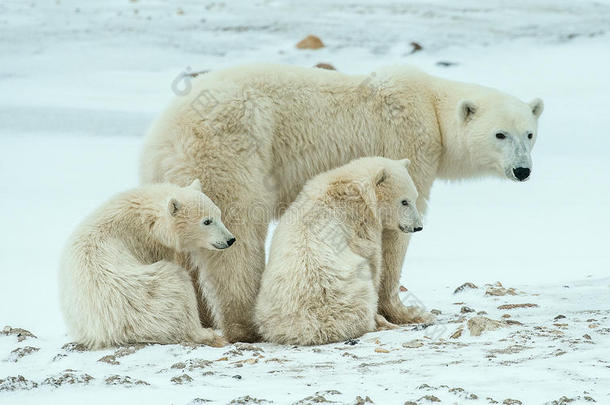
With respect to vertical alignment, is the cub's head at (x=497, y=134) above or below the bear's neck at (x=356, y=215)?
above

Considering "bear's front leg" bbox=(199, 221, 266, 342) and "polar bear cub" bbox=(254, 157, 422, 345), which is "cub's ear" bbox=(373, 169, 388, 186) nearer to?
"polar bear cub" bbox=(254, 157, 422, 345)

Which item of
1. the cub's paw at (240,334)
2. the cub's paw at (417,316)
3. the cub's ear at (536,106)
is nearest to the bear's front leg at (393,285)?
the cub's paw at (417,316)

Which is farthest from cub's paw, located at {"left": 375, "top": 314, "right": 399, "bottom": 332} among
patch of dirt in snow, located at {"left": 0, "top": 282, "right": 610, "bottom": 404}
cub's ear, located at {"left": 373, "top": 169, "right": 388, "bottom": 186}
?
cub's ear, located at {"left": 373, "top": 169, "right": 388, "bottom": 186}

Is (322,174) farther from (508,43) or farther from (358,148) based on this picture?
(508,43)

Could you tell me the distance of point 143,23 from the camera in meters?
22.4

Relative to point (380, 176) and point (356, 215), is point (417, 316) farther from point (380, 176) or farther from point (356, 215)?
point (380, 176)

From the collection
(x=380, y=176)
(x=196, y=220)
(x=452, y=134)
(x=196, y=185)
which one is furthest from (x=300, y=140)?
(x=452, y=134)

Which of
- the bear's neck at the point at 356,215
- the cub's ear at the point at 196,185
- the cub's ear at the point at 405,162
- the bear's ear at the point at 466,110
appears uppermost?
the bear's ear at the point at 466,110

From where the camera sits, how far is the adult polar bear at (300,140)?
21.5 feet

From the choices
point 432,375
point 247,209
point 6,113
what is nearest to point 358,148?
point 247,209

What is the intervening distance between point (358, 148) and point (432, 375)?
2.69 metres

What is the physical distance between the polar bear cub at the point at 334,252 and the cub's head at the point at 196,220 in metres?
0.47

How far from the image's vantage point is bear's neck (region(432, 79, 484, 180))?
716 centimetres

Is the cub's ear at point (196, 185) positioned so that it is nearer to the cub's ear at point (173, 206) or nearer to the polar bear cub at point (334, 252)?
the cub's ear at point (173, 206)
